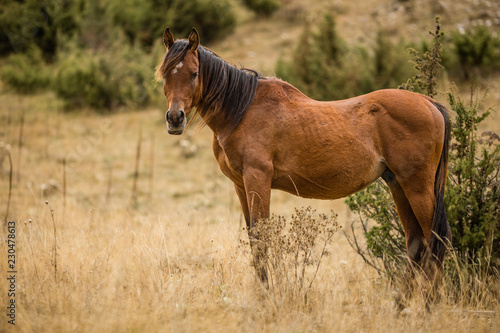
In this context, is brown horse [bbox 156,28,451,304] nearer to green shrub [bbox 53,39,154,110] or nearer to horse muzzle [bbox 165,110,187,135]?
horse muzzle [bbox 165,110,187,135]

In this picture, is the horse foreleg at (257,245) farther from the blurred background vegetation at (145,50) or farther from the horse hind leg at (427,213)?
the blurred background vegetation at (145,50)

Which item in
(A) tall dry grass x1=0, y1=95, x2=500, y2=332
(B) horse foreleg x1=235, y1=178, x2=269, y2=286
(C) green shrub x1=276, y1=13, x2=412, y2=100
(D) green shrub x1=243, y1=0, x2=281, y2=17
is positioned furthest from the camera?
(D) green shrub x1=243, y1=0, x2=281, y2=17

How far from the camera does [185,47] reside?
137 inches

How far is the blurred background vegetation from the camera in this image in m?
12.7

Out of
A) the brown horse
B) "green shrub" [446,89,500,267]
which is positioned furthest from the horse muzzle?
"green shrub" [446,89,500,267]

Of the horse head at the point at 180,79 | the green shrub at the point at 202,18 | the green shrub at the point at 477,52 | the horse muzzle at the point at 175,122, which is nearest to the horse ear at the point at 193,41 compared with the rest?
the horse head at the point at 180,79

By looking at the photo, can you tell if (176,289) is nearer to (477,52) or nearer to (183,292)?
(183,292)

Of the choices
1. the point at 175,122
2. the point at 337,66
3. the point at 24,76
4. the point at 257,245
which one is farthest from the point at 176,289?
the point at 24,76

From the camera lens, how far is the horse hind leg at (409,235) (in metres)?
3.86

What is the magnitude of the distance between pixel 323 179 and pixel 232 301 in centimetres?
143

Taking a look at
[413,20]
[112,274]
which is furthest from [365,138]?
[413,20]

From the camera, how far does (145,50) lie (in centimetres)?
1883

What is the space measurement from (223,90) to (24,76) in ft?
51.4

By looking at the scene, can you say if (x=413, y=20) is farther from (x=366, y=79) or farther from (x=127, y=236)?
(x=127, y=236)
